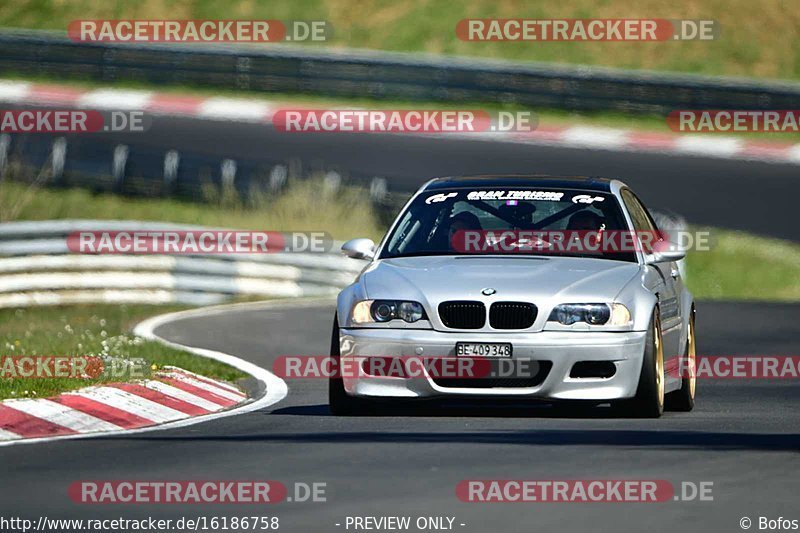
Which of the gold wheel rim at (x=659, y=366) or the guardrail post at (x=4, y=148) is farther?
the guardrail post at (x=4, y=148)

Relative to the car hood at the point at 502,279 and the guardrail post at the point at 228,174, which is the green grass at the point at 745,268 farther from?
the car hood at the point at 502,279

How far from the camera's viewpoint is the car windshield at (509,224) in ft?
39.2

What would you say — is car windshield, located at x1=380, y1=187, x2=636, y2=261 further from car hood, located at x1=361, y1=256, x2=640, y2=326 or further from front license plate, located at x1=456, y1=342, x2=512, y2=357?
front license plate, located at x1=456, y1=342, x2=512, y2=357

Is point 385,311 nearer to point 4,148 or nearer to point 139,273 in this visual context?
point 139,273

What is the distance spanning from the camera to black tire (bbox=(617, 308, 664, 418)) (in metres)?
11.1

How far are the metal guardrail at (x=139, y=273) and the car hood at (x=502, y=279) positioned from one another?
10.0 m

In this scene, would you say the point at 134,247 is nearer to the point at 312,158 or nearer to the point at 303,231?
the point at 303,231

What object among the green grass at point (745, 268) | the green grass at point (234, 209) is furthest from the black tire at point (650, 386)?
the green grass at point (234, 209)

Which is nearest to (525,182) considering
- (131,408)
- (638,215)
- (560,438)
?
(638,215)

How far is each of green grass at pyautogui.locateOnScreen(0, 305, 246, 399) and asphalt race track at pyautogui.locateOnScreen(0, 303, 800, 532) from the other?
119 cm

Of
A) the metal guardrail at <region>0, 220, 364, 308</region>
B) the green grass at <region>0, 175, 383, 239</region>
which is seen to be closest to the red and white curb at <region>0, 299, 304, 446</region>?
the metal guardrail at <region>0, 220, 364, 308</region>

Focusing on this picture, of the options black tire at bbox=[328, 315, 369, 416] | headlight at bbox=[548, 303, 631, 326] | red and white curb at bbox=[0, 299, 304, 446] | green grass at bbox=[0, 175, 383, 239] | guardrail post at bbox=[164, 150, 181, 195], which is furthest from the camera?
guardrail post at bbox=[164, 150, 181, 195]

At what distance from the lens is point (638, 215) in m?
12.8

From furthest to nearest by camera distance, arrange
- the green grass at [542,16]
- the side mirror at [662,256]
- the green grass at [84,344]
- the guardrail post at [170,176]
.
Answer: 1. the green grass at [542,16]
2. the guardrail post at [170,176]
3. the green grass at [84,344]
4. the side mirror at [662,256]
